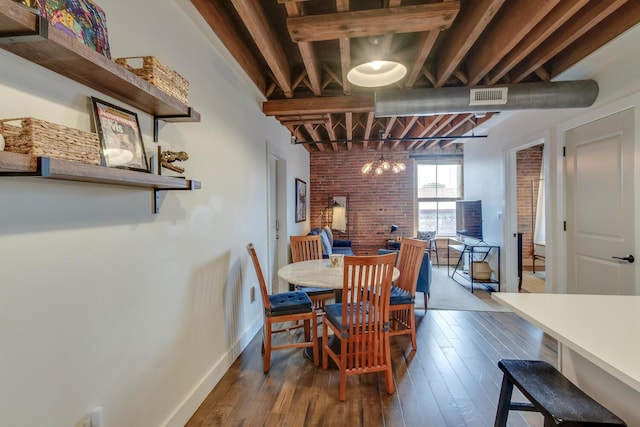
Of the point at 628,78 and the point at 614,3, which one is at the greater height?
the point at 614,3

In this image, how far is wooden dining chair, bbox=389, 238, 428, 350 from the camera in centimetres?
276

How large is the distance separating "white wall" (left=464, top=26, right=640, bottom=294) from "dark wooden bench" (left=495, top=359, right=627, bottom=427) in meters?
1.83

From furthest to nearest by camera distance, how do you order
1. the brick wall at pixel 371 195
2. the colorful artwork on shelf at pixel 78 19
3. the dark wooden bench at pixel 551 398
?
the brick wall at pixel 371 195 < the dark wooden bench at pixel 551 398 < the colorful artwork on shelf at pixel 78 19

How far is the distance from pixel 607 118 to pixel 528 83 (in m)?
0.71

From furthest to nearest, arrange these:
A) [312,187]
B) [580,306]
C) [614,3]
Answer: [312,187]
[614,3]
[580,306]

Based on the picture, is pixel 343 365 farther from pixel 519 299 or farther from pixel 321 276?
pixel 519 299

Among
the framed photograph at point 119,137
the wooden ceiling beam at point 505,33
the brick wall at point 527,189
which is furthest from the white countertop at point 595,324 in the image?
the brick wall at point 527,189

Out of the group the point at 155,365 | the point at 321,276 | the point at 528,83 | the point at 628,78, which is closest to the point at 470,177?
the point at 528,83

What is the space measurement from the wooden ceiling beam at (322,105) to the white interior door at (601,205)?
2.10 metres

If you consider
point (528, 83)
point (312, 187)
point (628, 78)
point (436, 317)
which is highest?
point (528, 83)

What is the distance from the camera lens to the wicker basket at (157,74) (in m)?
1.26

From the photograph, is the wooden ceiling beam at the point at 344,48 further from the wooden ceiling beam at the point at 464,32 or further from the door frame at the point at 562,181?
the door frame at the point at 562,181

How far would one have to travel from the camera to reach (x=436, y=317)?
11.5 ft

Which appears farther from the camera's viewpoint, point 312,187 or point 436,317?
point 312,187
